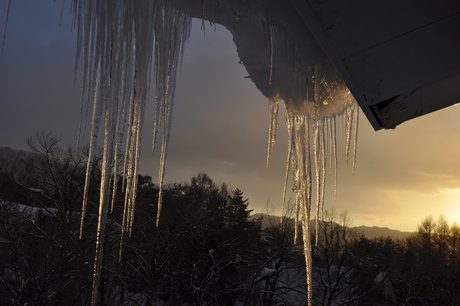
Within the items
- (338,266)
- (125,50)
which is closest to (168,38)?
(125,50)

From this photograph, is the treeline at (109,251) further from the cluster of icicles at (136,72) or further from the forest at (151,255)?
the cluster of icicles at (136,72)

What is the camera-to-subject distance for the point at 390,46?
3.20ft

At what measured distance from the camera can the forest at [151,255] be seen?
1520 centimetres

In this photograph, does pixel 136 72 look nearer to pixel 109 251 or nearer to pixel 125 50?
pixel 125 50

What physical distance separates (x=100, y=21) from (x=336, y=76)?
101 cm

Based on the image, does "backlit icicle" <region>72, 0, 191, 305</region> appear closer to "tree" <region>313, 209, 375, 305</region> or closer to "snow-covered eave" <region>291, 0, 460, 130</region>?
"snow-covered eave" <region>291, 0, 460, 130</region>

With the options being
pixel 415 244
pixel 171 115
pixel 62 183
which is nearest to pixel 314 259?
pixel 62 183

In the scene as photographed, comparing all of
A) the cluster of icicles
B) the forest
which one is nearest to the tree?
the forest

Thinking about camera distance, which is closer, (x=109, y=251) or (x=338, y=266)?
(x=109, y=251)

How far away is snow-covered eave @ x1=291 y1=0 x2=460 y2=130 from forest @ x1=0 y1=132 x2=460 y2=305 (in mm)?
14598

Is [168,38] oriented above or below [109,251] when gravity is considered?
above

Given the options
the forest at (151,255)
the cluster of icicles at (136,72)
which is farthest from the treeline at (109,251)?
the cluster of icicles at (136,72)

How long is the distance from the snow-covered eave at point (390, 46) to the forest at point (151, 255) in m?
14.6

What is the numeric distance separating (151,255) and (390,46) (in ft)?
64.5
